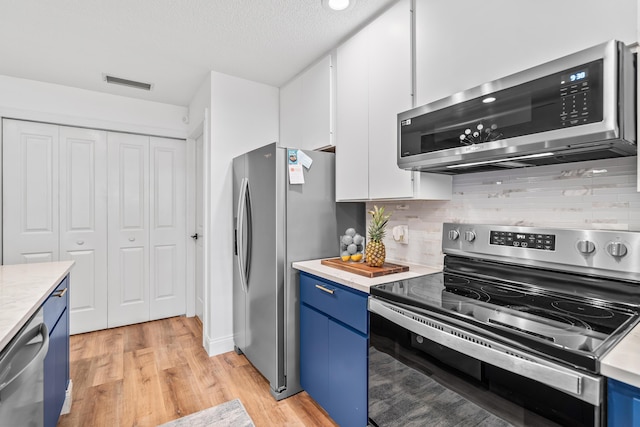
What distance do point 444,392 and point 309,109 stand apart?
7.03 feet

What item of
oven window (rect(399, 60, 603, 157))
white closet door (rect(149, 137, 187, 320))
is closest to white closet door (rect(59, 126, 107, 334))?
white closet door (rect(149, 137, 187, 320))

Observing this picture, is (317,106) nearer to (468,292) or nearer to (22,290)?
(468,292)

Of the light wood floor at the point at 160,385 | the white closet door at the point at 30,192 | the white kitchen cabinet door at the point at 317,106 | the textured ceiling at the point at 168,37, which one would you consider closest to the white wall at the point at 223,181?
the textured ceiling at the point at 168,37

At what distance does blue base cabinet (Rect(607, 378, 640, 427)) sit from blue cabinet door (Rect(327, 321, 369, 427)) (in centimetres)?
92

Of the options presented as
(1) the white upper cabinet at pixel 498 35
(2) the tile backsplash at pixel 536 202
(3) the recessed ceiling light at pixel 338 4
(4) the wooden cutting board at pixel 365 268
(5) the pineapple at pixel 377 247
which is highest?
(3) the recessed ceiling light at pixel 338 4

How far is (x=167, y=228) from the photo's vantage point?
3.75 meters

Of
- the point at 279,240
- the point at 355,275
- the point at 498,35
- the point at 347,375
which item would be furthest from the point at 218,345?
the point at 498,35

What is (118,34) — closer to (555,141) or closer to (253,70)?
(253,70)

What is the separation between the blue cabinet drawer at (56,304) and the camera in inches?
60.6

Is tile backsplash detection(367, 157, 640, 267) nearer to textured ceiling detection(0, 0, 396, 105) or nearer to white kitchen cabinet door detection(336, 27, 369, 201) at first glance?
white kitchen cabinet door detection(336, 27, 369, 201)

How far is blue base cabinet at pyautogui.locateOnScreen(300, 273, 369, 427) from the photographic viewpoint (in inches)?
63.3

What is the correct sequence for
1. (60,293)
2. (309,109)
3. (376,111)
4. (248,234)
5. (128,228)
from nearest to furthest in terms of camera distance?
1. (60,293)
2. (376,111)
3. (248,234)
4. (309,109)
5. (128,228)

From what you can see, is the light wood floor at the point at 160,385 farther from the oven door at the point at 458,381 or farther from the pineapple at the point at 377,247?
the pineapple at the point at 377,247

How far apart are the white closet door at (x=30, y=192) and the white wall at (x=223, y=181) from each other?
5.52 ft
